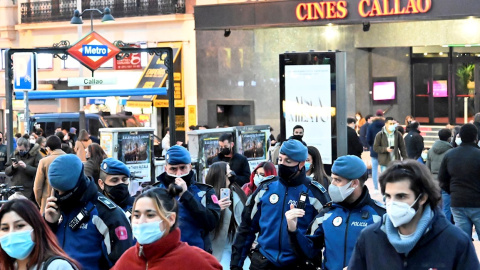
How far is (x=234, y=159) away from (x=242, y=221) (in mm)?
5731

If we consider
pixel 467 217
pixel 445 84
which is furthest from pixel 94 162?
pixel 445 84

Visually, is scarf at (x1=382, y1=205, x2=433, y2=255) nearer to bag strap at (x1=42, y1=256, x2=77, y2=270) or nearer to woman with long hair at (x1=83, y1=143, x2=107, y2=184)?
bag strap at (x1=42, y1=256, x2=77, y2=270)

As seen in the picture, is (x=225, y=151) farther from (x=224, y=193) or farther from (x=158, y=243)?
(x=158, y=243)

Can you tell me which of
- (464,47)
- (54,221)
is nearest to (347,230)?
(54,221)

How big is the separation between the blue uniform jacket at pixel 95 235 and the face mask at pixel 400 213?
8.46ft

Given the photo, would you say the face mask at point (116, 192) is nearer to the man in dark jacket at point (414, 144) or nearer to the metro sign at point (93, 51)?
the metro sign at point (93, 51)

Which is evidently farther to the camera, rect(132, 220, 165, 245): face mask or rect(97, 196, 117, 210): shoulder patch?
rect(97, 196, 117, 210): shoulder patch

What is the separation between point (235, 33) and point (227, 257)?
2470cm

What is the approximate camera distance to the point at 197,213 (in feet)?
25.6

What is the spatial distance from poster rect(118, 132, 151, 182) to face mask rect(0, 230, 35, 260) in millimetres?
11236

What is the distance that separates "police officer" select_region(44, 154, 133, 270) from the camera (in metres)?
6.67

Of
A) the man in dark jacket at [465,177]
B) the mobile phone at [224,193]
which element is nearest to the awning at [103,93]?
the man in dark jacket at [465,177]

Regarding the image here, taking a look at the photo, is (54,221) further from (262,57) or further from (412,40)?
(262,57)

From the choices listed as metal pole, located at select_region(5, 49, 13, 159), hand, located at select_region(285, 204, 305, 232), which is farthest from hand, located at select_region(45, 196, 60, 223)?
metal pole, located at select_region(5, 49, 13, 159)
